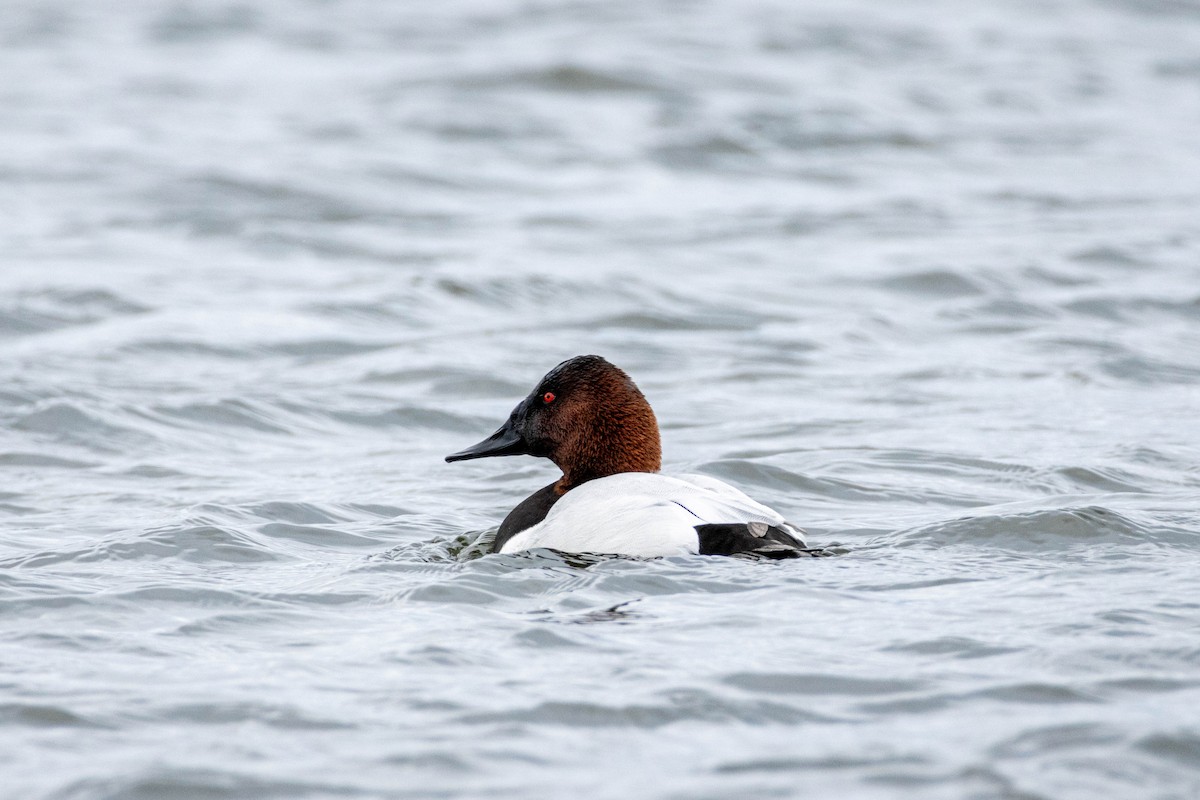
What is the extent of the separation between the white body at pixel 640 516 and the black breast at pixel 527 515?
0.07 metres

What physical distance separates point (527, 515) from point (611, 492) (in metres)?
0.39

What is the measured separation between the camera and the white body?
573 centimetres

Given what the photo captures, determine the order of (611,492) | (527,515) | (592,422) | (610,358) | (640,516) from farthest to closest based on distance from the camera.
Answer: (610,358)
(592,422)
(527,515)
(611,492)
(640,516)

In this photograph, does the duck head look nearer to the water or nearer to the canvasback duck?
the canvasback duck

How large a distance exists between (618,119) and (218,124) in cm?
437

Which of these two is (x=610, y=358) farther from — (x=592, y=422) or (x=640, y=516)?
(x=640, y=516)

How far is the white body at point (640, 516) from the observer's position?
5.73 meters

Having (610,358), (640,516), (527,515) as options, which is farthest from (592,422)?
(610,358)

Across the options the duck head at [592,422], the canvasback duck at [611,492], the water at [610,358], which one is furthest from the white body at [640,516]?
the duck head at [592,422]

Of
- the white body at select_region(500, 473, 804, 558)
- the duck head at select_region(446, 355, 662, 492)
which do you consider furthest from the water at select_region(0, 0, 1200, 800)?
the duck head at select_region(446, 355, 662, 492)

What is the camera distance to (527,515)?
20.5 ft

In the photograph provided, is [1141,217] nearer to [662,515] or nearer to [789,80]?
[789,80]

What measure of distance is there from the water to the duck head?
0.55 meters

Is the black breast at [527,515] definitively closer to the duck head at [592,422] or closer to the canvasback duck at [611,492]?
the canvasback duck at [611,492]
